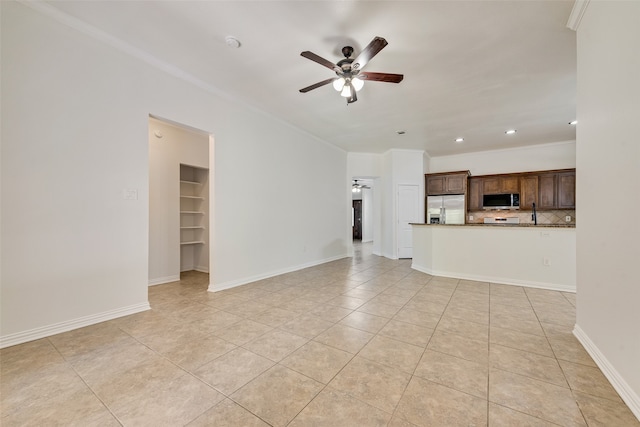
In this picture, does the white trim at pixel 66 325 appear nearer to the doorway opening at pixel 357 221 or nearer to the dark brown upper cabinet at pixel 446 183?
the dark brown upper cabinet at pixel 446 183

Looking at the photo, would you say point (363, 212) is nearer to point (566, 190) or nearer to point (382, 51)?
point (566, 190)

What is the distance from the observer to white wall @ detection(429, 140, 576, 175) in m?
5.99

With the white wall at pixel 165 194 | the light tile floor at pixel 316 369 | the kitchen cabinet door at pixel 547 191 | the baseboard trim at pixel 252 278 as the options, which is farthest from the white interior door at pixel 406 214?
the white wall at pixel 165 194

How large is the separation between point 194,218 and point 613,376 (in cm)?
595

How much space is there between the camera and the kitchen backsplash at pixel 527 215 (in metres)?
6.12

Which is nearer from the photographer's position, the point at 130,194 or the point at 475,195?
the point at 130,194

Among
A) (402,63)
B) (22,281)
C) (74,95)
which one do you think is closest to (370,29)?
(402,63)

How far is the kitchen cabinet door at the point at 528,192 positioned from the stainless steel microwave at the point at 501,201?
0.11 metres

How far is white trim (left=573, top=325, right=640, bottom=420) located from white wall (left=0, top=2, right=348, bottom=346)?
3.99m

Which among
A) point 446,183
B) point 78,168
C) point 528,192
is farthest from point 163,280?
point 528,192

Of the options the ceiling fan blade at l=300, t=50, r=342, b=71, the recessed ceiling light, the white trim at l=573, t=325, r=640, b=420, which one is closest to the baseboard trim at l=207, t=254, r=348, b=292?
the recessed ceiling light

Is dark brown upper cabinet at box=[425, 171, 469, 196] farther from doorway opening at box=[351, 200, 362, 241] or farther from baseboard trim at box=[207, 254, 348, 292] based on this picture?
doorway opening at box=[351, 200, 362, 241]

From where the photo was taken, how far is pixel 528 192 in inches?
243

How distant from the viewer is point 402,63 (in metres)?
2.97
